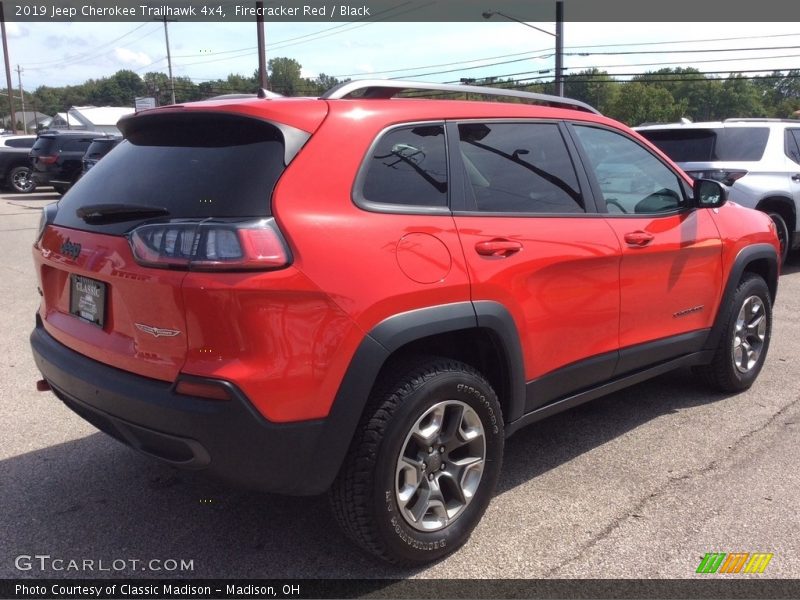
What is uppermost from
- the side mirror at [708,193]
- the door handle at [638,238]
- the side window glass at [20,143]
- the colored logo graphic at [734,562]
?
the side window glass at [20,143]

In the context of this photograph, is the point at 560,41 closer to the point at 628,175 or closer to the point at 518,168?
the point at 628,175

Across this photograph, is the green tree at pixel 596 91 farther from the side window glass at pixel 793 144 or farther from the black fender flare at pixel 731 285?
the black fender flare at pixel 731 285

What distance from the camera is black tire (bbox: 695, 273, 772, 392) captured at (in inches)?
183

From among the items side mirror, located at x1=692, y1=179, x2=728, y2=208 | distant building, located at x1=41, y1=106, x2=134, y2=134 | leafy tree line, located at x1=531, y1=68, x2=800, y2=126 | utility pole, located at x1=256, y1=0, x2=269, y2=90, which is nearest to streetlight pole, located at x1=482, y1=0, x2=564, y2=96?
utility pole, located at x1=256, y1=0, x2=269, y2=90

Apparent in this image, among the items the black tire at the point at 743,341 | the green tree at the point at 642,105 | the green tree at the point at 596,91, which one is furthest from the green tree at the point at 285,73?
the black tire at the point at 743,341

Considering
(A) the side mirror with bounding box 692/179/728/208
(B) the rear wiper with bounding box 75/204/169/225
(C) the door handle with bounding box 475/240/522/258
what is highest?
(B) the rear wiper with bounding box 75/204/169/225

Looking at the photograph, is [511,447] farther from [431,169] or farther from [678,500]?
[431,169]

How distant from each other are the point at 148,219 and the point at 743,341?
3905mm

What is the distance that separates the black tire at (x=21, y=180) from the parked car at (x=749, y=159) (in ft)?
65.3

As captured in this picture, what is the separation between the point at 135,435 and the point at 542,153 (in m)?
2.22

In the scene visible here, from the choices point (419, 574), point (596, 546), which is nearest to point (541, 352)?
point (596, 546)

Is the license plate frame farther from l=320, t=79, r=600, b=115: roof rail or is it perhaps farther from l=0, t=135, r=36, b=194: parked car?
l=0, t=135, r=36, b=194: parked car

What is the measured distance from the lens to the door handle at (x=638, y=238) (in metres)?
3.76
